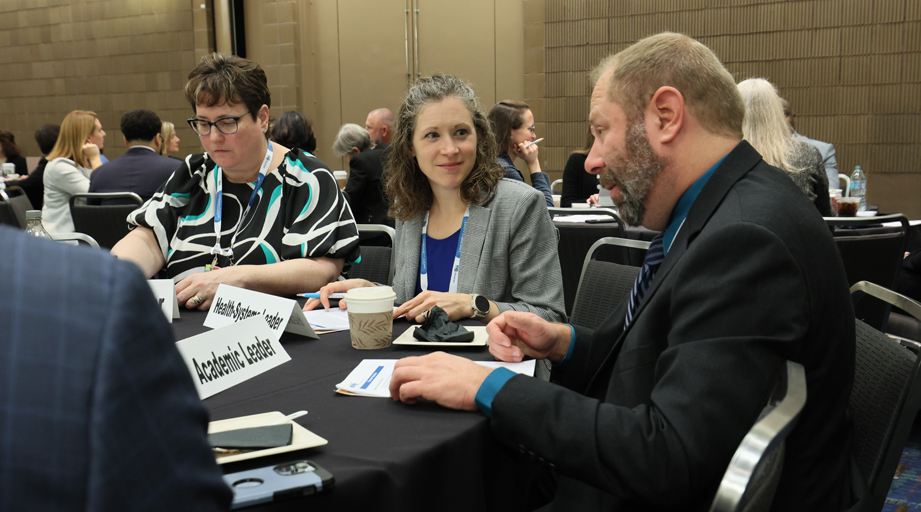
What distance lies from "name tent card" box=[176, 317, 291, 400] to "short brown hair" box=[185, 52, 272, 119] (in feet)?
3.57

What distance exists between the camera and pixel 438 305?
171 cm

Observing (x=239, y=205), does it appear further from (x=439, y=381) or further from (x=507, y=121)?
(x=507, y=121)

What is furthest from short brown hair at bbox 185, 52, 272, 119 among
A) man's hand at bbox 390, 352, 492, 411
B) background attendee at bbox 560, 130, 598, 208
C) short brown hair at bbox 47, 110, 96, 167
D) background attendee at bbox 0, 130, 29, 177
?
background attendee at bbox 0, 130, 29, 177

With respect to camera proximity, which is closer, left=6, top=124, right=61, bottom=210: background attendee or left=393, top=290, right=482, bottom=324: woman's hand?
left=393, top=290, right=482, bottom=324: woman's hand

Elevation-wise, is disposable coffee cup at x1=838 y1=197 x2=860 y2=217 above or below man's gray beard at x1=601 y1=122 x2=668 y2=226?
below

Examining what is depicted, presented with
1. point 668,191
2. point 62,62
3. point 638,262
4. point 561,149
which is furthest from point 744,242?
point 62,62

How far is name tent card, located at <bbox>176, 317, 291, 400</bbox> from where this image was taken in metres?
1.23

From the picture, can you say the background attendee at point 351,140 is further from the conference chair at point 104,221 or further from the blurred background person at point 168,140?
the blurred background person at point 168,140

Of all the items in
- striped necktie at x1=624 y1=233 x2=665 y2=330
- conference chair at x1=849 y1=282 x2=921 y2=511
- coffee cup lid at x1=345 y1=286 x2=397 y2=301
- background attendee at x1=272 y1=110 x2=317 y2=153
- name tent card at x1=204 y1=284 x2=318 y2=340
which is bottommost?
conference chair at x1=849 y1=282 x2=921 y2=511

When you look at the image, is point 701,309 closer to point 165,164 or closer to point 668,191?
point 668,191

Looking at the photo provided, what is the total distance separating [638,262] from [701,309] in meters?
2.11

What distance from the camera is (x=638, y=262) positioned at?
3.04 metres

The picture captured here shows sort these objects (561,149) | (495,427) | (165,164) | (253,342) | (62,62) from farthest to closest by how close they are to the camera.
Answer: (62,62), (561,149), (165,164), (253,342), (495,427)

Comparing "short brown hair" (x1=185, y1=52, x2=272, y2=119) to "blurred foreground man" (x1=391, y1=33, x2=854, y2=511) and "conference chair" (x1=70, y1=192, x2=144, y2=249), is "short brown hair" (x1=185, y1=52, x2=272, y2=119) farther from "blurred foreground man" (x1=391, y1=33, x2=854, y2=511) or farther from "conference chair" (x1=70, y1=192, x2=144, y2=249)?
"conference chair" (x1=70, y1=192, x2=144, y2=249)
